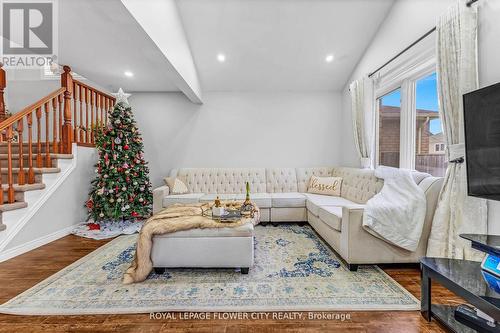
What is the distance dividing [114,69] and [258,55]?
2553mm

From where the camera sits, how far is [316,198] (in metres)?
3.95

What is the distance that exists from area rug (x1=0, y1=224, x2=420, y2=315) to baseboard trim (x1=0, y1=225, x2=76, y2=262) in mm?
873

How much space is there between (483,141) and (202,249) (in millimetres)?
2417

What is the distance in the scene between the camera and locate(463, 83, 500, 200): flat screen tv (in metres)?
1.64

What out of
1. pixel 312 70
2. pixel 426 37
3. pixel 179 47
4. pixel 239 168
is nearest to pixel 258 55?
pixel 312 70

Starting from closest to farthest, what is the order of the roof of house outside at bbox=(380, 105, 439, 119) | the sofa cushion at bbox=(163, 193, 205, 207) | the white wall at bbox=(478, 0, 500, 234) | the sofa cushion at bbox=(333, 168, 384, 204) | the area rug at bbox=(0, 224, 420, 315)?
the area rug at bbox=(0, 224, 420, 315), the white wall at bbox=(478, 0, 500, 234), the roof of house outside at bbox=(380, 105, 439, 119), the sofa cushion at bbox=(333, 168, 384, 204), the sofa cushion at bbox=(163, 193, 205, 207)

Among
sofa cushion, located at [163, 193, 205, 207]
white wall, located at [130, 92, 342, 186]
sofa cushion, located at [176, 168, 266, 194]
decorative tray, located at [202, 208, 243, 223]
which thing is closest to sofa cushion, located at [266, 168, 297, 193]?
sofa cushion, located at [176, 168, 266, 194]

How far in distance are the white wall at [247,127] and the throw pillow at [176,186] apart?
74cm

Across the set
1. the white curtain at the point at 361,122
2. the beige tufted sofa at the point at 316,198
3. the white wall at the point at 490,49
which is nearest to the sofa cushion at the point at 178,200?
the beige tufted sofa at the point at 316,198

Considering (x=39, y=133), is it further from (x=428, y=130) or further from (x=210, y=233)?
(x=428, y=130)

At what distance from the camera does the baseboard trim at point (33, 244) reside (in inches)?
106

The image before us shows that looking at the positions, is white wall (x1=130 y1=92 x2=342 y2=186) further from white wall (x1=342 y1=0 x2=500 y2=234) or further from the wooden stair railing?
the wooden stair railing

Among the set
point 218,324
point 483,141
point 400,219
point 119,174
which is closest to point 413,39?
point 483,141

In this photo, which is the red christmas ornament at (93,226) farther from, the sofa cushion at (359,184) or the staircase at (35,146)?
the sofa cushion at (359,184)
